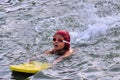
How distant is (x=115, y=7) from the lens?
12.0 metres

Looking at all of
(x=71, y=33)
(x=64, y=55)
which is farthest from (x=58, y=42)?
(x=71, y=33)

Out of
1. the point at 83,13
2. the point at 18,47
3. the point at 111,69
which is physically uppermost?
the point at 83,13

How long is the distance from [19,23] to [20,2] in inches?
138

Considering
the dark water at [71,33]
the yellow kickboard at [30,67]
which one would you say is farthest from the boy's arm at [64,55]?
the yellow kickboard at [30,67]

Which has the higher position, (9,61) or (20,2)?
(20,2)

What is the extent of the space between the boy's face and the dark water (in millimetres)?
318

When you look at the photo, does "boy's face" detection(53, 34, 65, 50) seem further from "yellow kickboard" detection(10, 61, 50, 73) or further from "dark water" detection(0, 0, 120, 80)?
"yellow kickboard" detection(10, 61, 50, 73)

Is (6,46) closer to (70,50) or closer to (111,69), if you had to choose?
(70,50)

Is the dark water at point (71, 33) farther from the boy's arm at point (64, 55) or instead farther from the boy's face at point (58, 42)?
the boy's face at point (58, 42)

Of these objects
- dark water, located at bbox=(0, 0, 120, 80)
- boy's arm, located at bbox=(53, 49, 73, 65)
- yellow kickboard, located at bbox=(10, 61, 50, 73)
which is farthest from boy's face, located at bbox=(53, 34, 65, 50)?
yellow kickboard, located at bbox=(10, 61, 50, 73)

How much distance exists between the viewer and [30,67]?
265 inches

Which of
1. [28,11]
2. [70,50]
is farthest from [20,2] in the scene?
[70,50]

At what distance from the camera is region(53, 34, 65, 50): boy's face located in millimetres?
7562

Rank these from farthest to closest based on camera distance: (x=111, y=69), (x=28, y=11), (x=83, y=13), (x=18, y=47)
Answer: (x=28, y=11), (x=83, y=13), (x=18, y=47), (x=111, y=69)
